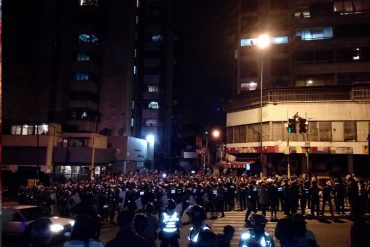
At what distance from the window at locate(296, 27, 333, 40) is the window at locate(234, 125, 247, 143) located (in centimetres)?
1418

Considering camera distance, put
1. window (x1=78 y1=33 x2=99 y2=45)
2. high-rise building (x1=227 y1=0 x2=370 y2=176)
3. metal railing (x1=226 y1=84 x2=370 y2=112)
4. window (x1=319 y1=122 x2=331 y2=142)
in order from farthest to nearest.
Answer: window (x1=78 y1=33 x2=99 y2=45), window (x1=319 y1=122 x2=331 y2=142), high-rise building (x1=227 y1=0 x2=370 y2=176), metal railing (x1=226 y1=84 x2=370 y2=112)

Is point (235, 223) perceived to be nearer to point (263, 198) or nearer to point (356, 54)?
point (263, 198)

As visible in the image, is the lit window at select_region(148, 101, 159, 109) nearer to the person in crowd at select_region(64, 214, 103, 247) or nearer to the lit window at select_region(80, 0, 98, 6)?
the lit window at select_region(80, 0, 98, 6)

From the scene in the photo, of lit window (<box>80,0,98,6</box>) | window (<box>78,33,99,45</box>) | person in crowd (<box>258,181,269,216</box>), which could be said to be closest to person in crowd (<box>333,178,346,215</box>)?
person in crowd (<box>258,181,269,216</box>)

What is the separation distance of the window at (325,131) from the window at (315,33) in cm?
1332

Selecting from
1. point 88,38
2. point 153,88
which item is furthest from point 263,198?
point 153,88

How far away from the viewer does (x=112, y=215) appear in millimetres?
19297

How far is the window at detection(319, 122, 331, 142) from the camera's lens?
1449 inches

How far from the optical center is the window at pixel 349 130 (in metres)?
36.2

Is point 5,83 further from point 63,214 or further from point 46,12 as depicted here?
point 63,214

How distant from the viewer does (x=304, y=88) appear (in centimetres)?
3759

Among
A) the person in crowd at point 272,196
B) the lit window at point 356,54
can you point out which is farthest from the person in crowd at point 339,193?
the lit window at point 356,54

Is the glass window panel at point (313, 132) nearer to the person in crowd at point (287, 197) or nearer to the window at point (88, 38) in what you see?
the person in crowd at point (287, 197)

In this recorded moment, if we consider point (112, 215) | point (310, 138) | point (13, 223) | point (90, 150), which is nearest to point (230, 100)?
point (310, 138)
